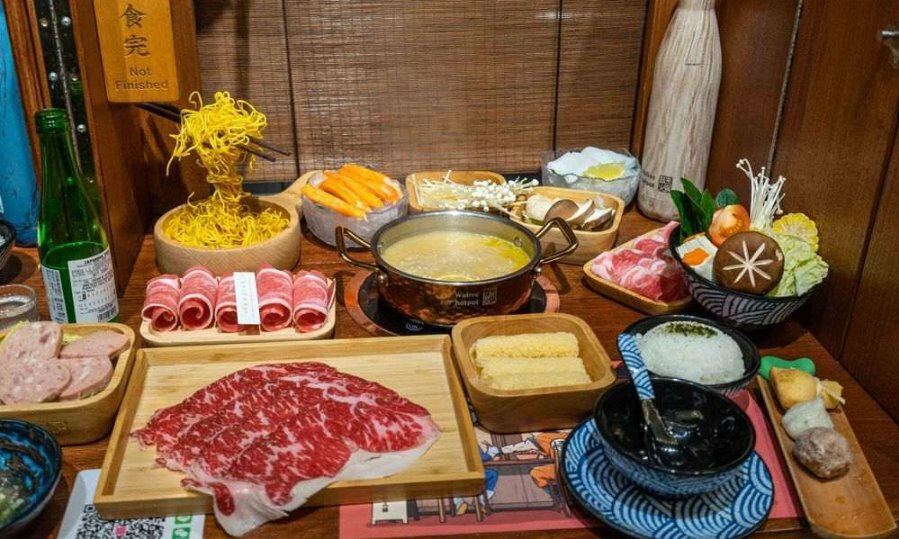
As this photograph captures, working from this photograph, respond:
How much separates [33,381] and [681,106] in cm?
157

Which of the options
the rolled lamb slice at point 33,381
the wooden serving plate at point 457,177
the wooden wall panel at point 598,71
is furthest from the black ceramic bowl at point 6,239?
the wooden wall panel at point 598,71

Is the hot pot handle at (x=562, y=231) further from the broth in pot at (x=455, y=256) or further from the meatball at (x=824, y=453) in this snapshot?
the meatball at (x=824, y=453)

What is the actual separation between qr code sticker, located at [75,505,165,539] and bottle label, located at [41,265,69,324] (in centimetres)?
46

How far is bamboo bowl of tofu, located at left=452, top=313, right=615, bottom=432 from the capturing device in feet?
4.33

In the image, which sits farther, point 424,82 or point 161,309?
point 424,82

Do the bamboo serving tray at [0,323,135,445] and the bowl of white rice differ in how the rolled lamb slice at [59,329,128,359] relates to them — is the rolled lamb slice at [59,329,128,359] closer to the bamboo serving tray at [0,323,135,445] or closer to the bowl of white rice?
the bamboo serving tray at [0,323,135,445]

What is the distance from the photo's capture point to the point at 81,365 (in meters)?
1.36

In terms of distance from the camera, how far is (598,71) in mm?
2242

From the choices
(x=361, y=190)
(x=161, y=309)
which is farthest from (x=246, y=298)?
(x=361, y=190)

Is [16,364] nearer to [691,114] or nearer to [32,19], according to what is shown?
[32,19]

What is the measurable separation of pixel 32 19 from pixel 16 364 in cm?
65

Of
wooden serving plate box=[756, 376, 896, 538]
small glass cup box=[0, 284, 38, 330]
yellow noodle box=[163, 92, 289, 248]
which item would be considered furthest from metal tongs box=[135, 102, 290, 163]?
wooden serving plate box=[756, 376, 896, 538]

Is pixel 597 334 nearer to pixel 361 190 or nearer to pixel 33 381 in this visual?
pixel 361 190

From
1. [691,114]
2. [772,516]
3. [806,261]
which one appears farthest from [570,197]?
[772,516]
